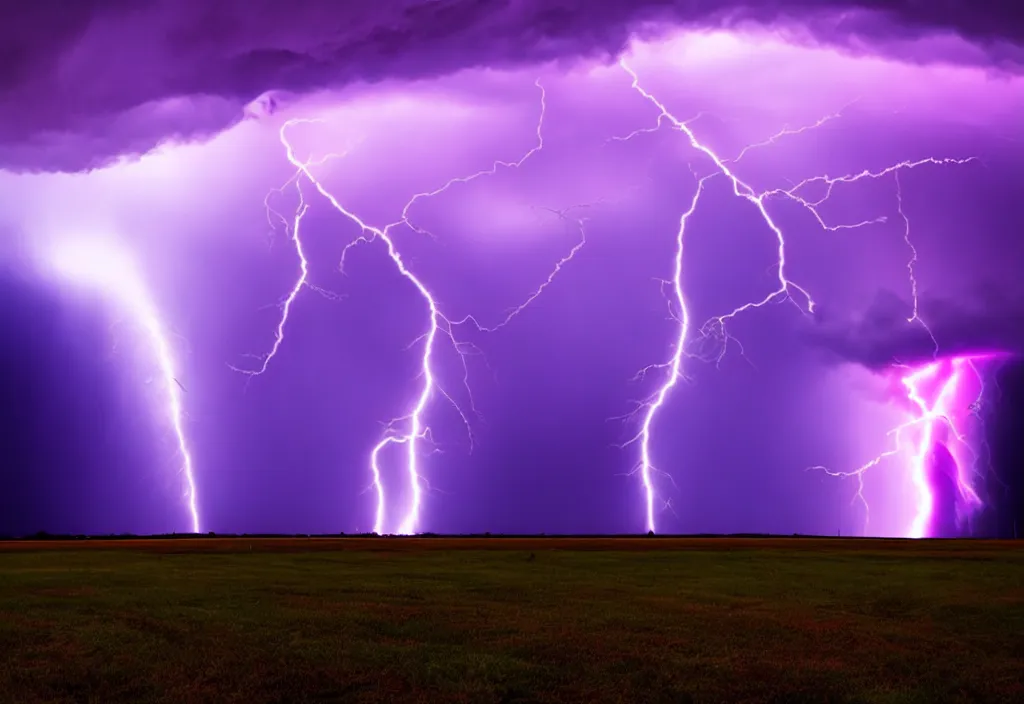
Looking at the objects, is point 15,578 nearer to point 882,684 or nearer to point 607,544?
point 882,684

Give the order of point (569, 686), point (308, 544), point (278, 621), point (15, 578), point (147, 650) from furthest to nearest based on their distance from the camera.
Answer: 1. point (308, 544)
2. point (15, 578)
3. point (278, 621)
4. point (147, 650)
5. point (569, 686)

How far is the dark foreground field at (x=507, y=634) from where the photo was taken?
8641 mm

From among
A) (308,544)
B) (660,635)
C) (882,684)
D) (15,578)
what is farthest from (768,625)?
(308,544)

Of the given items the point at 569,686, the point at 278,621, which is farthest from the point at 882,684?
the point at 278,621

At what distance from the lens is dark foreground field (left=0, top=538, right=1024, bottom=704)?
340 inches

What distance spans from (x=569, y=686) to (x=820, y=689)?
234 centimetres

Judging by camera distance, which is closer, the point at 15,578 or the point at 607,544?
the point at 15,578

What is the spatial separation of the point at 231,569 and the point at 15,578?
14.1ft

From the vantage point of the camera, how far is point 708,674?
9.20 metres

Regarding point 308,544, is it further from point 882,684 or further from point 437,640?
point 882,684

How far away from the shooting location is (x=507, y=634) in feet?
37.2

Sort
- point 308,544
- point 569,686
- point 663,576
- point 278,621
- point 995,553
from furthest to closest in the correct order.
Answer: point 308,544
point 995,553
point 663,576
point 278,621
point 569,686

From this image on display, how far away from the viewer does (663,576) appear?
64.4 ft

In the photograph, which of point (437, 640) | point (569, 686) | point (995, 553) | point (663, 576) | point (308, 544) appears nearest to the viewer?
point (569, 686)
